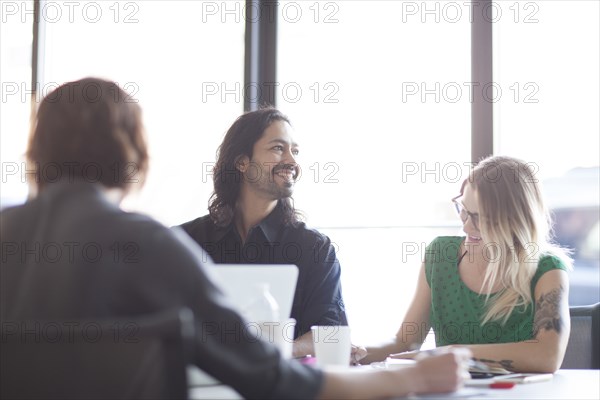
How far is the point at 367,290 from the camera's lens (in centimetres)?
363

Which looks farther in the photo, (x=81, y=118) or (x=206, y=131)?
(x=206, y=131)

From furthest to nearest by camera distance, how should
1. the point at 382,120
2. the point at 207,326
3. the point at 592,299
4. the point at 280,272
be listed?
the point at 382,120, the point at 592,299, the point at 280,272, the point at 207,326

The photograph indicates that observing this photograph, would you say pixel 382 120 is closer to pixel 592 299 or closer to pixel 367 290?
pixel 367 290

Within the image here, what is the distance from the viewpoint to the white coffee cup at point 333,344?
5.94 ft

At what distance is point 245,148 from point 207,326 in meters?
2.10

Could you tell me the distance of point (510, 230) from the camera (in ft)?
7.95

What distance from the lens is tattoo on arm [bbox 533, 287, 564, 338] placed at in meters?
2.19

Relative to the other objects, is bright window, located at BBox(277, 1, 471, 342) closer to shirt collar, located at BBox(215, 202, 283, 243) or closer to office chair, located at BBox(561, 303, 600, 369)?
shirt collar, located at BBox(215, 202, 283, 243)

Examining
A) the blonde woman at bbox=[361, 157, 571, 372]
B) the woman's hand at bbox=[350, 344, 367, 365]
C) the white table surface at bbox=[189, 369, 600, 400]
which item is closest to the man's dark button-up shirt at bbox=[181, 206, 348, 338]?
the blonde woman at bbox=[361, 157, 571, 372]

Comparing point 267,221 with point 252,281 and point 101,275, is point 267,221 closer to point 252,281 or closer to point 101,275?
point 252,281

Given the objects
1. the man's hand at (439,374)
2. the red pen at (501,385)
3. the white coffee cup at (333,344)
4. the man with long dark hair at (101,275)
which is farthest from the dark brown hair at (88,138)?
the red pen at (501,385)

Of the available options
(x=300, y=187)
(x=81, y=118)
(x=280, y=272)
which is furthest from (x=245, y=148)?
(x=81, y=118)

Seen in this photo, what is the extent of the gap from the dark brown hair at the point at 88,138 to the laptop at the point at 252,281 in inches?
15.7

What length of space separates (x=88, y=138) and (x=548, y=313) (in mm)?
1513
